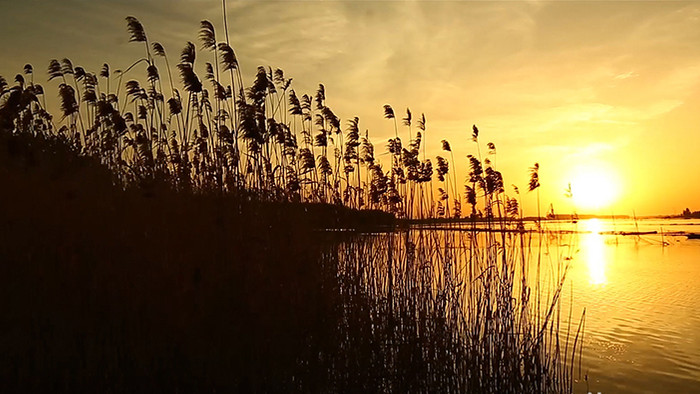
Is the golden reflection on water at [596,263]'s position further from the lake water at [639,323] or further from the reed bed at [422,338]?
the reed bed at [422,338]

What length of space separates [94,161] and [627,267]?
17.6 meters

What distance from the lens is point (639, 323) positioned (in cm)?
979

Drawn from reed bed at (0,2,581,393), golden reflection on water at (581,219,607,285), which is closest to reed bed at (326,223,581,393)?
reed bed at (0,2,581,393)

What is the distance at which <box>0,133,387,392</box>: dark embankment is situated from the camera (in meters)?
4.48

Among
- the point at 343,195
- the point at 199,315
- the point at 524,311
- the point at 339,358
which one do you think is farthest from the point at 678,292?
the point at 199,315

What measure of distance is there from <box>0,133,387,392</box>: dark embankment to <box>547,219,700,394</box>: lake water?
3.86 metres

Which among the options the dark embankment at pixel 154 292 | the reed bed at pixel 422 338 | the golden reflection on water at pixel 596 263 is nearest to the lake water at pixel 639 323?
the golden reflection on water at pixel 596 263

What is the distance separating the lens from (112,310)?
15.7 ft

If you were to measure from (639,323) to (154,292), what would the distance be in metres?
9.12

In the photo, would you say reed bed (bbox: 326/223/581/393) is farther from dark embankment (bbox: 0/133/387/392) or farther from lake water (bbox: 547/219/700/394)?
lake water (bbox: 547/219/700/394)

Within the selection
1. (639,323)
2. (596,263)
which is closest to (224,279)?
(639,323)

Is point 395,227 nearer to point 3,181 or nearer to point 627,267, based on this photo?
point 3,181

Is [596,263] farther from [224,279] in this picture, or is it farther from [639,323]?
[224,279]

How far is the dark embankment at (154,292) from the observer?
4484mm
